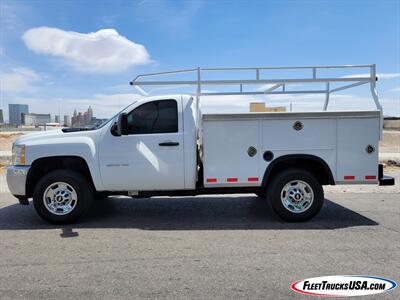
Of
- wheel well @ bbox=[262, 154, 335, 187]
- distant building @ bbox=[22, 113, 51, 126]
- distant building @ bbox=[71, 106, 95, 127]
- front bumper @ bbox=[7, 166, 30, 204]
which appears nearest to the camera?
front bumper @ bbox=[7, 166, 30, 204]

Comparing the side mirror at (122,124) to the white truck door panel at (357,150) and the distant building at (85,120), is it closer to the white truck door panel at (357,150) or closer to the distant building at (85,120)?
the distant building at (85,120)

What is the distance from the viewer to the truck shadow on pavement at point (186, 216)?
610cm

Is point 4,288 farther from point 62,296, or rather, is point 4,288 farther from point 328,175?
point 328,175

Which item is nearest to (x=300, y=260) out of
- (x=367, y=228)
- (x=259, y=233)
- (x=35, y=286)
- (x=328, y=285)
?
(x=328, y=285)

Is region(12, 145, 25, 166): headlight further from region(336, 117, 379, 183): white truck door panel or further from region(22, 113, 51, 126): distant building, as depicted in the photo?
region(22, 113, 51, 126): distant building

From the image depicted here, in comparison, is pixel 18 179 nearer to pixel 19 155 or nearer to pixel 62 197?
pixel 19 155

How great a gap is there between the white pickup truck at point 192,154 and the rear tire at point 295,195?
0.02 meters

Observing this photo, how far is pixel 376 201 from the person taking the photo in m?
8.10

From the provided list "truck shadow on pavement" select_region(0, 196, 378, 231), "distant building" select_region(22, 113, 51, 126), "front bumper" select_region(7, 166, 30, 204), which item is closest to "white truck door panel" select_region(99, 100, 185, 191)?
"truck shadow on pavement" select_region(0, 196, 378, 231)

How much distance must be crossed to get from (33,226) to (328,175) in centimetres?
495

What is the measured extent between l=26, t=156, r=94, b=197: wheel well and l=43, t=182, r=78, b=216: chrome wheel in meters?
0.35

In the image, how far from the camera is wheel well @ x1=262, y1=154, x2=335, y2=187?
6152 mm

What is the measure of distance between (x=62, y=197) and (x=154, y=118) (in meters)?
1.99

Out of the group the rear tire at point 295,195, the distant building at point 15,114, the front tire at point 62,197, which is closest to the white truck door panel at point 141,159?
the front tire at point 62,197
